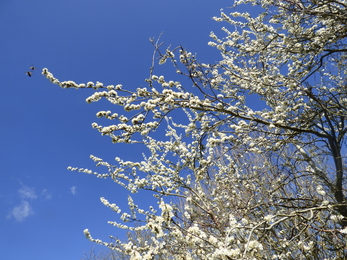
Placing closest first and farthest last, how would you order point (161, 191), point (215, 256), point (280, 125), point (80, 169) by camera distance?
point (215, 256)
point (280, 125)
point (161, 191)
point (80, 169)

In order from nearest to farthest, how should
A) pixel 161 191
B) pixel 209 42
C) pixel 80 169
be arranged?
pixel 161 191 < pixel 209 42 < pixel 80 169

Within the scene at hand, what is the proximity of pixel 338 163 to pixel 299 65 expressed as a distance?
1.71 m

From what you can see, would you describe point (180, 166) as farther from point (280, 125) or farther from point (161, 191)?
point (280, 125)

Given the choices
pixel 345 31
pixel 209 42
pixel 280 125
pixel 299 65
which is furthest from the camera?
pixel 209 42

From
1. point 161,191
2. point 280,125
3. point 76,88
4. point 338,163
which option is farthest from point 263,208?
point 76,88

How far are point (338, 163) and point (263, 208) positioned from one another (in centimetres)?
142

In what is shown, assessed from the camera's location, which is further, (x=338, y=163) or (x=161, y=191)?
(x=161, y=191)

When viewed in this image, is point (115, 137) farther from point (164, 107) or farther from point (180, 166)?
point (180, 166)

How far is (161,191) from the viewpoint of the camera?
399 cm

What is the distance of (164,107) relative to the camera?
233 cm

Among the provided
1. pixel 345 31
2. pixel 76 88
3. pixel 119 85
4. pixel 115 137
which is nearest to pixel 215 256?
pixel 115 137

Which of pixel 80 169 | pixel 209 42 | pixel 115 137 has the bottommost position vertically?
pixel 115 137

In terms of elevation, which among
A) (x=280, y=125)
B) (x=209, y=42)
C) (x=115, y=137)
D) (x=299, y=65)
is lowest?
(x=280, y=125)

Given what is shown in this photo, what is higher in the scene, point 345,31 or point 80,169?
point 80,169
